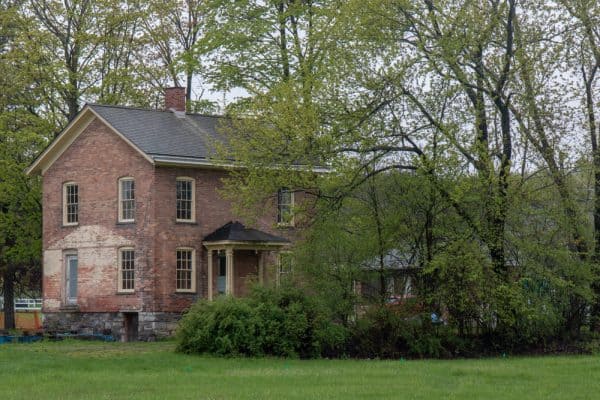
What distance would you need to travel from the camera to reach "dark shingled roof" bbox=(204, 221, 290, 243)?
40.1m

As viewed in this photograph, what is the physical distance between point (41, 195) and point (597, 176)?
24.9 m

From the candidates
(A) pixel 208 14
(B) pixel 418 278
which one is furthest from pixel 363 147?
(A) pixel 208 14

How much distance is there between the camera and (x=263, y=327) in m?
28.8

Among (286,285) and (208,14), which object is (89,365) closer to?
(286,285)

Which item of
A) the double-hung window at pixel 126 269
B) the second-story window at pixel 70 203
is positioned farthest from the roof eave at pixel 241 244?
the second-story window at pixel 70 203

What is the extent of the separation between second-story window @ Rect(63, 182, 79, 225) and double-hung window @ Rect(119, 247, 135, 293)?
2974 millimetres

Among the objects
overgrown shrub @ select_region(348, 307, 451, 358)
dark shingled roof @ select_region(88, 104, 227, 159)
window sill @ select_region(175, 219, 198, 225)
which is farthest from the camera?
window sill @ select_region(175, 219, 198, 225)

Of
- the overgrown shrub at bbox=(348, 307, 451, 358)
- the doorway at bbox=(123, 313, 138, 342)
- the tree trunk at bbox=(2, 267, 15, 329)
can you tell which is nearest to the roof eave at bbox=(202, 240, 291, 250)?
the doorway at bbox=(123, 313, 138, 342)

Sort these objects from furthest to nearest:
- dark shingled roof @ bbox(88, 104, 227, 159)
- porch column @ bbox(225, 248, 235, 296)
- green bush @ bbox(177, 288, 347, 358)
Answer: porch column @ bbox(225, 248, 235, 296) < dark shingled roof @ bbox(88, 104, 227, 159) < green bush @ bbox(177, 288, 347, 358)

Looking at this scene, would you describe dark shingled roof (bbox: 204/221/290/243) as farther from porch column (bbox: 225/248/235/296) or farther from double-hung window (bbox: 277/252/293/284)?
double-hung window (bbox: 277/252/293/284)

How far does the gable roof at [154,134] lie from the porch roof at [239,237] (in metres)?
2.36

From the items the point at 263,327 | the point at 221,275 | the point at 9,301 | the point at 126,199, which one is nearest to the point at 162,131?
the point at 126,199

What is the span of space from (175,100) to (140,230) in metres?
6.87

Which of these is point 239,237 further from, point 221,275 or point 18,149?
point 18,149
